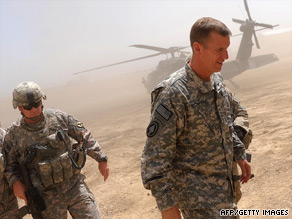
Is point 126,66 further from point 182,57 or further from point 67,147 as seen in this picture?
point 67,147

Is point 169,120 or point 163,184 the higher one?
point 169,120

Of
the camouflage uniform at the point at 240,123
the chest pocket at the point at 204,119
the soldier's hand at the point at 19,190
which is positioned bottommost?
the soldier's hand at the point at 19,190

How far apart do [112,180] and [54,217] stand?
3240 millimetres

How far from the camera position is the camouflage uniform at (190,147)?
6.28ft

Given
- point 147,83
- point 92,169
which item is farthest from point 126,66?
point 92,169

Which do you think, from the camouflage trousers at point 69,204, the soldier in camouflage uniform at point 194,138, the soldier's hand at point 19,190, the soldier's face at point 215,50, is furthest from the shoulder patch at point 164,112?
the soldier's hand at point 19,190

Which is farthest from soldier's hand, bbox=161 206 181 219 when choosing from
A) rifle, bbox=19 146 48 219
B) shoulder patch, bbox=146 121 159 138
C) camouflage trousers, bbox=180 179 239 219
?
rifle, bbox=19 146 48 219

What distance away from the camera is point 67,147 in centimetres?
340

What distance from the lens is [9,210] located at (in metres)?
3.31

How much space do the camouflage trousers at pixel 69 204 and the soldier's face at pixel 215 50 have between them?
1973 millimetres

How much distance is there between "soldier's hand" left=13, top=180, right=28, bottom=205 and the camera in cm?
311

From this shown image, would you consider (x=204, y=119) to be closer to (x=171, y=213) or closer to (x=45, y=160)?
(x=171, y=213)

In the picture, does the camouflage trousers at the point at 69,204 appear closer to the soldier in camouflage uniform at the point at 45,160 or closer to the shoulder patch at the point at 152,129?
the soldier in camouflage uniform at the point at 45,160

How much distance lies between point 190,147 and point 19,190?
1.88 m
